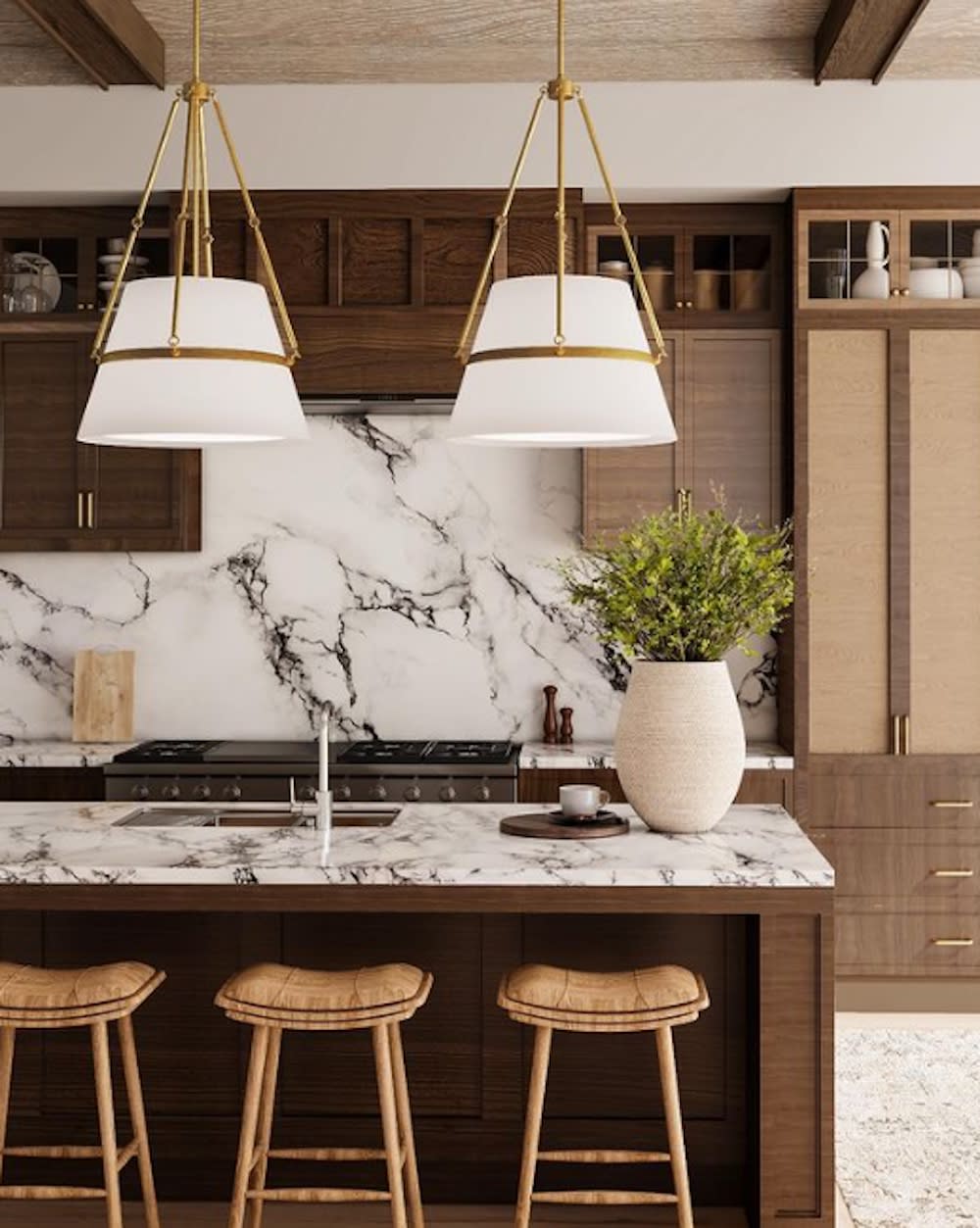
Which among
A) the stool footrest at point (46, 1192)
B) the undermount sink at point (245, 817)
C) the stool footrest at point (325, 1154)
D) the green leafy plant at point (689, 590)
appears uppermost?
the green leafy plant at point (689, 590)

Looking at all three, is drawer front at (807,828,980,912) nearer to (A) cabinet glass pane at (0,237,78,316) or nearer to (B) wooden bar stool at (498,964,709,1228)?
(B) wooden bar stool at (498,964,709,1228)

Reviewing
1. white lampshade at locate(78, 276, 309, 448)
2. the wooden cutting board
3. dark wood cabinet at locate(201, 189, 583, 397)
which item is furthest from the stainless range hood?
white lampshade at locate(78, 276, 309, 448)

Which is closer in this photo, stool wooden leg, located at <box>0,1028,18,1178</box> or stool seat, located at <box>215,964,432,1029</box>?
stool seat, located at <box>215,964,432,1029</box>

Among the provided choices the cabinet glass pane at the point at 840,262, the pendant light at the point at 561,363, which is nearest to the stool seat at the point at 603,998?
the pendant light at the point at 561,363

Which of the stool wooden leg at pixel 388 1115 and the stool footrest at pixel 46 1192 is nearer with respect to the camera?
the stool wooden leg at pixel 388 1115

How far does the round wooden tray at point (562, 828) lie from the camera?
329cm

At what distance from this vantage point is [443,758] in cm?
498

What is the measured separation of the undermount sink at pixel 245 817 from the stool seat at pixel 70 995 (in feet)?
2.02

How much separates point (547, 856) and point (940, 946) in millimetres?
2493

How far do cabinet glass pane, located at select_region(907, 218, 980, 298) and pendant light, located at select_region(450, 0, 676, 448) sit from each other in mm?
2615

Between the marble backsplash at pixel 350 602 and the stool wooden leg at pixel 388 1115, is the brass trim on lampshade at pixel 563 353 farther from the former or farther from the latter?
the marble backsplash at pixel 350 602

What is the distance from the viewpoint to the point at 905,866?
200 inches

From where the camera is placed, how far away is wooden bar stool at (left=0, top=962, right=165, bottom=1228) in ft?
9.33

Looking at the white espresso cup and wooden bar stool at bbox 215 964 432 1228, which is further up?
the white espresso cup
